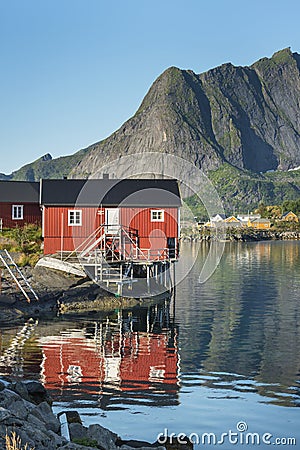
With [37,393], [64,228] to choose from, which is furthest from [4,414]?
[64,228]

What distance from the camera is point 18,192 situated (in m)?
55.2

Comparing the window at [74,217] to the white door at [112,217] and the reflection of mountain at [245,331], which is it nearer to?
the white door at [112,217]

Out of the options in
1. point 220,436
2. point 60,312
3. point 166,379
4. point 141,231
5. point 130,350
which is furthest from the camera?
point 141,231

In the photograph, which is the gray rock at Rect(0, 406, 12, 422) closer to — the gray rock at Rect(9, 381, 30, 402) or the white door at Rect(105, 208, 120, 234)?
the gray rock at Rect(9, 381, 30, 402)

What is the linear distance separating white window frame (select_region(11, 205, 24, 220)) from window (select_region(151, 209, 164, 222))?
13.4 metres

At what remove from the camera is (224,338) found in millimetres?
29938

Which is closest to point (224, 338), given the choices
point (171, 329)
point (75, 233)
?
point (171, 329)

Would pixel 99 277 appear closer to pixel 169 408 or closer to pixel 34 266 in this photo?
pixel 34 266

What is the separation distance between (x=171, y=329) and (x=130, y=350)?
5.69m

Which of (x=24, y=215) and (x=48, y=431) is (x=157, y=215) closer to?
(x=24, y=215)

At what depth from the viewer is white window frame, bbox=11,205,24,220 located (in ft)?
177

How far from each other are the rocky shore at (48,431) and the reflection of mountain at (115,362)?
3737mm

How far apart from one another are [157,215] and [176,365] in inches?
855

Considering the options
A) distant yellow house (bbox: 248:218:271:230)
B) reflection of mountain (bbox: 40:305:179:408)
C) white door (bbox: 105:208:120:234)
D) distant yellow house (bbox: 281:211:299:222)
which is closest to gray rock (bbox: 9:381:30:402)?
reflection of mountain (bbox: 40:305:179:408)
